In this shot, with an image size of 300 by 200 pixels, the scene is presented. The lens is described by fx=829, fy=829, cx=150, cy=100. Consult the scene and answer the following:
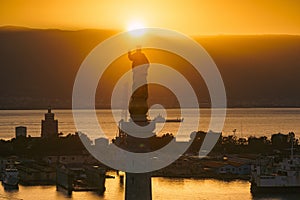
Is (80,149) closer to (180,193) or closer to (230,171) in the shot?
(230,171)

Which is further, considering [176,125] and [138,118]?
[176,125]

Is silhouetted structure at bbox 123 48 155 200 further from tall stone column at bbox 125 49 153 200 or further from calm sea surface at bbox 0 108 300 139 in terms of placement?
calm sea surface at bbox 0 108 300 139

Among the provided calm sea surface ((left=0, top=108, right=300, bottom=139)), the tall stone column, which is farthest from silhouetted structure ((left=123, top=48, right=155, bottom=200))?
calm sea surface ((left=0, top=108, right=300, bottom=139))

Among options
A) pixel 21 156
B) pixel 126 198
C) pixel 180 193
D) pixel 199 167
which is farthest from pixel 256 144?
pixel 126 198

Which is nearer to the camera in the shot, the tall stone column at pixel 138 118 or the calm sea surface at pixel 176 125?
the tall stone column at pixel 138 118

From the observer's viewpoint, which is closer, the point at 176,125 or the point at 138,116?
the point at 138,116

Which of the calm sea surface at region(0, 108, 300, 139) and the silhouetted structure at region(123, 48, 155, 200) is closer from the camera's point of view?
the silhouetted structure at region(123, 48, 155, 200)

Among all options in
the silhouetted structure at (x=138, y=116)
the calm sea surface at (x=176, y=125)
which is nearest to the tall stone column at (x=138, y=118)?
the silhouetted structure at (x=138, y=116)

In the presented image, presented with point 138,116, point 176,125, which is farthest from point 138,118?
point 176,125

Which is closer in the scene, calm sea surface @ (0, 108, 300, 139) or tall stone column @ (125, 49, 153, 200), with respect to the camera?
tall stone column @ (125, 49, 153, 200)

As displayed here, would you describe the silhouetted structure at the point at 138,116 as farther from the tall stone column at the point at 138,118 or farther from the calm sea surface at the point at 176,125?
the calm sea surface at the point at 176,125

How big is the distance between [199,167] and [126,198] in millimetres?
28420

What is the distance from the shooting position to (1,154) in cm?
3794

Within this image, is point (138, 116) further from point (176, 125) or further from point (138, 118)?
point (176, 125)
